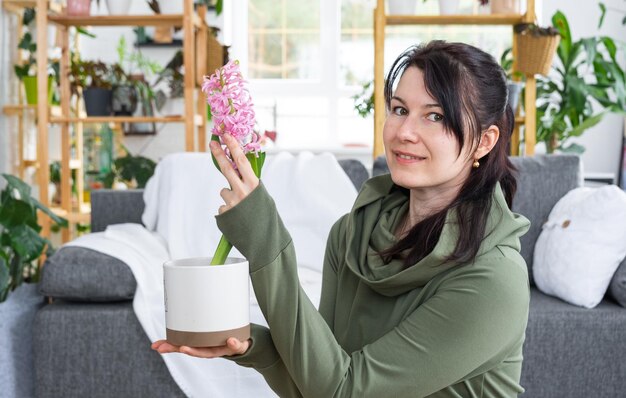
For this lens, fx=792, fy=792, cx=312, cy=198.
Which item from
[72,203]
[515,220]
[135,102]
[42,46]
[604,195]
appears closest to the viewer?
[515,220]

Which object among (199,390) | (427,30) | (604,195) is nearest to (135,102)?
(199,390)

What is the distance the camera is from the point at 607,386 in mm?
2260

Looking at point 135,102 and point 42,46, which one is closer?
point 42,46

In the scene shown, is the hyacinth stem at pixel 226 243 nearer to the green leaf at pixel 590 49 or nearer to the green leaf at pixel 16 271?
the green leaf at pixel 16 271

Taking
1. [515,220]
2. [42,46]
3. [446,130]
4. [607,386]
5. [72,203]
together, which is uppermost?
[42,46]

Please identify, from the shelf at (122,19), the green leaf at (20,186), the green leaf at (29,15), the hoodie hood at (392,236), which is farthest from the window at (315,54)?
the hoodie hood at (392,236)

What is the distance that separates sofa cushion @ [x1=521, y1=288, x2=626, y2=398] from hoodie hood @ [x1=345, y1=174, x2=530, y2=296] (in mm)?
1193

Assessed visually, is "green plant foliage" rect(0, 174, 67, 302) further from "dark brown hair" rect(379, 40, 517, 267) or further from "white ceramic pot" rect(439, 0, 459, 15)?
"white ceramic pot" rect(439, 0, 459, 15)

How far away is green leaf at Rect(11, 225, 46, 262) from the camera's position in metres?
2.54

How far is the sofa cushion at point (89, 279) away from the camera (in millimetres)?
2305

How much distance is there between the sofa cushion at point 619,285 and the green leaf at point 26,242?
178 centimetres

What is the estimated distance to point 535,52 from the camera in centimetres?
334

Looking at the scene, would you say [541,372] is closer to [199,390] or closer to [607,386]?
[607,386]

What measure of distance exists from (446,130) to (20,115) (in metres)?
3.37
